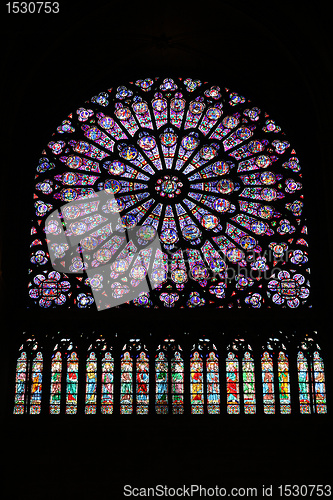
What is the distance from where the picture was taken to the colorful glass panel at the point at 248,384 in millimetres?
12609

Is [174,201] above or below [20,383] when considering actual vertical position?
above

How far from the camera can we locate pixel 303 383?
12719mm

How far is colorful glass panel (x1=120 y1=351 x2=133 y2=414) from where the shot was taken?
12.6m

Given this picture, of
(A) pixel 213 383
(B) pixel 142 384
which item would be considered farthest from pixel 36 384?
(A) pixel 213 383

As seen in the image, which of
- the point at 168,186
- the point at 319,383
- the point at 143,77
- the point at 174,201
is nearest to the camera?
the point at 319,383

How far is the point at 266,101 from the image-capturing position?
49.3ft

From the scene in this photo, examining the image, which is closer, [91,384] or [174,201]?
[91,384]

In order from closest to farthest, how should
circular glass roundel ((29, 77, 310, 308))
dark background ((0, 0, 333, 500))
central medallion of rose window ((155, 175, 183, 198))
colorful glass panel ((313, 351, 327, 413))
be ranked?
1. dark background ((0, 0, 333, 500))
2. colorful glass panel ((313, 351, 327, 413))
3. circular glass roundel ((29, 77, 310, 308))
4. central medallion of rose window ((155, 175, 183, 198))

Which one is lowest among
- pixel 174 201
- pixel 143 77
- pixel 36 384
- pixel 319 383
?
pixel 319 383

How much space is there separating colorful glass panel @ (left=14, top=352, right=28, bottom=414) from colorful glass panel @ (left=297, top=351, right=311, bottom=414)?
16.1 feet

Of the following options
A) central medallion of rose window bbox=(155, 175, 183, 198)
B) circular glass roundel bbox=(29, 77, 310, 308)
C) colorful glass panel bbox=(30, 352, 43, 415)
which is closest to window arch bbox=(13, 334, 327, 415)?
colorful glass panel bbox=(30, 352, 43, 415)

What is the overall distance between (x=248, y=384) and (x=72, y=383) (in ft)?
10.4

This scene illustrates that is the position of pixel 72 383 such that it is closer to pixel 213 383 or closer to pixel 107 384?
pixel 107 384

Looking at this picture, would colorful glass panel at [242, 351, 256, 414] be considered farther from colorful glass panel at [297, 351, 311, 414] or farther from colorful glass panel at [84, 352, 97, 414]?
colorful glass panel at [84, 352, 97, 414]
